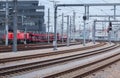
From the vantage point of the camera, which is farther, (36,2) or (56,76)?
(36,2)

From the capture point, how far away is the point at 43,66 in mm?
20594

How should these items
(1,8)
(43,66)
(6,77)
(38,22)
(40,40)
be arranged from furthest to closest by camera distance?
1. (38,22)
2. (1,8)
3. (40,40)
4. (43,66)
5. (6,77)

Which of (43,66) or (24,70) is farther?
(43,66)

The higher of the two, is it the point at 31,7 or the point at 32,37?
the point at 31,7

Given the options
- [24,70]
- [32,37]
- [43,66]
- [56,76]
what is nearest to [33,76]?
[56,76]

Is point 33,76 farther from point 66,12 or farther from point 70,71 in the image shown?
point 66,12

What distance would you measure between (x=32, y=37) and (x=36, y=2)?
134 ft

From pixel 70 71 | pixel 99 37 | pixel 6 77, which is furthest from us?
pixel 99 37

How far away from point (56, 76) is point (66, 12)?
196 ft

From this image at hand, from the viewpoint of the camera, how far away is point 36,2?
112 m

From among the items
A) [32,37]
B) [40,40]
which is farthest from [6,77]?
[40,40]

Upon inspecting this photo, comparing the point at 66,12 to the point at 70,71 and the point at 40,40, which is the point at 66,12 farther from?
the point at 70,71

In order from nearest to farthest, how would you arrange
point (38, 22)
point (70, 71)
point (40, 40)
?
1. point (70, 71)
2. point (40, 40)
3. point (38, 22)

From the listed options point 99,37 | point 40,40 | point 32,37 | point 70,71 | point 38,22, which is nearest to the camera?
point 70,71
